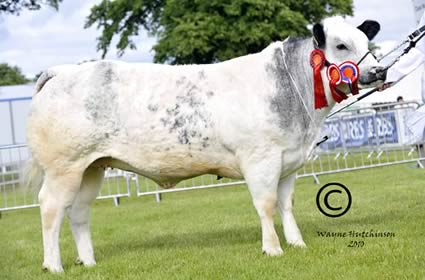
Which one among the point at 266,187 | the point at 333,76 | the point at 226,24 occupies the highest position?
the point at 226,24

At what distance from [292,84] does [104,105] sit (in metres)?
1.86

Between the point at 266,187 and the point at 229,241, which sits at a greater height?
the point at 266,187

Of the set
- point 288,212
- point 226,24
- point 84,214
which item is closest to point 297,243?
point 288,212

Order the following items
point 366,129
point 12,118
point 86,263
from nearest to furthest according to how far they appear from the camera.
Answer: point 86,263 < point 366,129 < point 12,118

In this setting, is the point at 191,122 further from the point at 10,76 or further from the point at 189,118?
the point at 10,76

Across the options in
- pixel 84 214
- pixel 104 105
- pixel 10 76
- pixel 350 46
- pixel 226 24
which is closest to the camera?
pixel 350 46

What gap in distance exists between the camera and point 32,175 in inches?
275

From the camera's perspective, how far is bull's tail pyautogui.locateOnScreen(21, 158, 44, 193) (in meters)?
6.92

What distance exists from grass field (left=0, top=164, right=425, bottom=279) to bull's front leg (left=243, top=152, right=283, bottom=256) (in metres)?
0.18

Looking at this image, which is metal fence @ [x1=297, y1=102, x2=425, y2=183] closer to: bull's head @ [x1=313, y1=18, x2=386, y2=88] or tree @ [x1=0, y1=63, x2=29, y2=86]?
bull's head @ [x1=313, y1=18, x2=386, y2=88]

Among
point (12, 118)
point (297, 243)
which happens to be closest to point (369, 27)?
point (297, 243)

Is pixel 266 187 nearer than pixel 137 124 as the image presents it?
Yes

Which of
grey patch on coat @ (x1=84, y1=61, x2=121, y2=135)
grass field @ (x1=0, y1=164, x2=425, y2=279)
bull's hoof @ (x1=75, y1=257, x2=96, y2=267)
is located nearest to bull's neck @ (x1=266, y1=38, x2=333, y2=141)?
grass field @ (x1=0, y1=164, x2=425, y2=279)

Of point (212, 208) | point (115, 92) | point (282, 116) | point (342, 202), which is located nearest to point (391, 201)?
point (342, 202)
